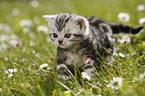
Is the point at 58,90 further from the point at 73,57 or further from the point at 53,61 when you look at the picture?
the point at 53,61

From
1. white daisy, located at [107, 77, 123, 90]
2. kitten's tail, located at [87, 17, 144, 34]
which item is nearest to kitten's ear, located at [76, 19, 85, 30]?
kitten's tail, located at [87, 17, 144, 34]

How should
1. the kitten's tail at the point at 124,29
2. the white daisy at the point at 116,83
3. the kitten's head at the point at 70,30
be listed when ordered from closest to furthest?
the white daisy at the point at 116,83 → the kitten's head at the point at 70,30 → the kitten's tail at the point at 124,29

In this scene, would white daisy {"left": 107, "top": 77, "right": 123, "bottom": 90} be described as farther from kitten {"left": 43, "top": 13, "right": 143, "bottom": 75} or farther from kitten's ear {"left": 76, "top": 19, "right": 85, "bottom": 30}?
kitten's ear {"left": 76, "top": 19, "right": 85, "bottom": 30}

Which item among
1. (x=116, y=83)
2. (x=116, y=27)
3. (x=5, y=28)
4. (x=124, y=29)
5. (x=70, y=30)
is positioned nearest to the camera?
(x=116, y=83)

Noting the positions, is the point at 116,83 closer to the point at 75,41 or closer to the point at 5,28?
the point at 75,41

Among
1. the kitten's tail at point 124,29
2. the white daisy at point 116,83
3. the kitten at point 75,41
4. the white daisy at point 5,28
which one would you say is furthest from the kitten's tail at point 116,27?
the white daisy at point 5,28

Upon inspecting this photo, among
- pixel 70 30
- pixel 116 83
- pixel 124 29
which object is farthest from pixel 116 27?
pixel 116 83

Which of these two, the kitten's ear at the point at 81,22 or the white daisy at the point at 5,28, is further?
the white daisy at the point at 5,28

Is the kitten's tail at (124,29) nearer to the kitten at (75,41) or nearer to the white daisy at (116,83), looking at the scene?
the kitten at (75,41)

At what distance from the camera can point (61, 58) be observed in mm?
2789

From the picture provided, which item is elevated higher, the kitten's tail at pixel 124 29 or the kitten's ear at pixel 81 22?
the kitten's ear at pixel 81 22

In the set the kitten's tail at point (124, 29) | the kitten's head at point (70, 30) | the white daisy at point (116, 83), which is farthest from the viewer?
the kitten's tail at point (124, 29)

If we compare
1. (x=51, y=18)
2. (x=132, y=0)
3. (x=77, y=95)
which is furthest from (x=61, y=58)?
(x=132, y=0)

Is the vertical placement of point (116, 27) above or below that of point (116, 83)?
above
